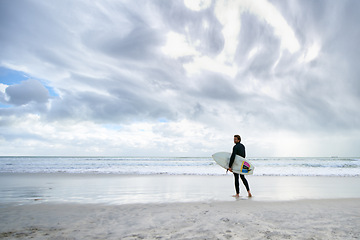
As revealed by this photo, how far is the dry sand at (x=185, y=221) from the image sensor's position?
4062 mm

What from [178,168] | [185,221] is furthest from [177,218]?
[178,168]

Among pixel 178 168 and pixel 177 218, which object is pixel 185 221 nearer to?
pixel 177 218

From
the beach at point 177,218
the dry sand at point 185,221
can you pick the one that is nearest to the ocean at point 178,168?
the beach at point 177,218

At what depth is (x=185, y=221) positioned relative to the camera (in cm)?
491

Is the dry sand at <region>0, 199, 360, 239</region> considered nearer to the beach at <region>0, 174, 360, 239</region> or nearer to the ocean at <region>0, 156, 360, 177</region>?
the beach at <region>0, 174, 360, 239</region>

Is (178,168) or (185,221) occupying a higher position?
(178,168)

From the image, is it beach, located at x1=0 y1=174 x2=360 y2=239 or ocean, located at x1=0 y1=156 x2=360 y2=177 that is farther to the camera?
ocean, located at x1=0 y1=156 x2=360 y2=177

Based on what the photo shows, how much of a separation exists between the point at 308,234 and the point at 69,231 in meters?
4.53

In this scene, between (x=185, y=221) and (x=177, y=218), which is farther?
(x=177, y=218)

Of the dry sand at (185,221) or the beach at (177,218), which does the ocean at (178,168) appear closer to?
the beach at (177,218)

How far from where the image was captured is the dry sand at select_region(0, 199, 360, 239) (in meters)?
4.06

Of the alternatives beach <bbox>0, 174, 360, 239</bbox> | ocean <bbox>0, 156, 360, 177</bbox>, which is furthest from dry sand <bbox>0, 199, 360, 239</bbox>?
ocean <bbox>0, 156, 360, 177</bbox>

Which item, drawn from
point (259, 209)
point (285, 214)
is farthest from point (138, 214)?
point (285, 214)

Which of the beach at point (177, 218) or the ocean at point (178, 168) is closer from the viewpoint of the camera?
the beach at point (177, 218)
